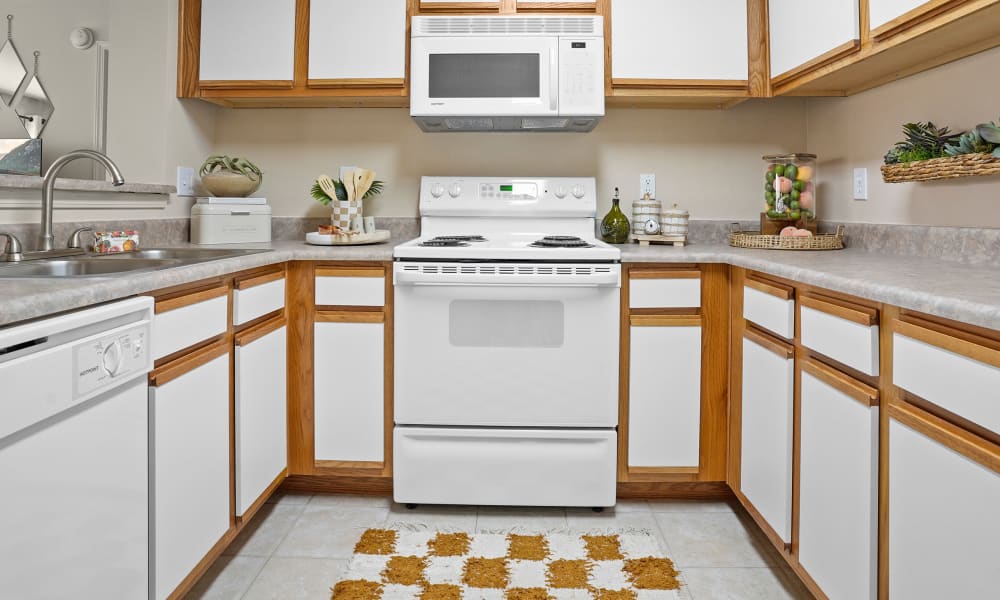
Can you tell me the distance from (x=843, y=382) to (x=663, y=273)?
0.88m

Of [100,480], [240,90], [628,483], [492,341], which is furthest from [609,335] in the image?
[240,90]

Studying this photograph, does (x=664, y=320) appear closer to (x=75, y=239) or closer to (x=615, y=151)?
(x=615, y=151)

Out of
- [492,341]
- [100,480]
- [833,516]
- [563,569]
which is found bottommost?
[563,569]

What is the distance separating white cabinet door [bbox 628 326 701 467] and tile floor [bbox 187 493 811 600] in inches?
8.0

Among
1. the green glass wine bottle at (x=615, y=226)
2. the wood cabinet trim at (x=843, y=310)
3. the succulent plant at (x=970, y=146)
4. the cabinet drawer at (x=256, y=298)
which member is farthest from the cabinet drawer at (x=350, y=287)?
the succulent plant at (x=970, y=146)

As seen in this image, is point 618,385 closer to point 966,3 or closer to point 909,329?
point 909,329

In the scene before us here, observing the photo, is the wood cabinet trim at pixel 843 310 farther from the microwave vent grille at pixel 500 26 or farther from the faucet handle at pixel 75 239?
the faucet handle at pixel 75 239

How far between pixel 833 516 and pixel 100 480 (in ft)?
4.79

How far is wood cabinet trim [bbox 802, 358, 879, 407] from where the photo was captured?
4.41 ft

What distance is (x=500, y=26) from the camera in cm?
253

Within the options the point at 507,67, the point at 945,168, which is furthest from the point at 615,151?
the point at 945,168

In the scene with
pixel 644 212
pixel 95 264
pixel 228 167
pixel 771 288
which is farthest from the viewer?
pixel 644 212

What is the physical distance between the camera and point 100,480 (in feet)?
3.90

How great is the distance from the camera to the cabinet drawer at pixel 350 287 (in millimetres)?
2295
